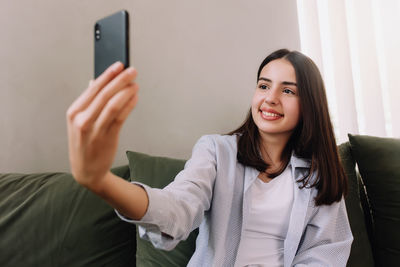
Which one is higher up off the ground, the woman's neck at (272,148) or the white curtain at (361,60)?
the white curtain at (361,60)

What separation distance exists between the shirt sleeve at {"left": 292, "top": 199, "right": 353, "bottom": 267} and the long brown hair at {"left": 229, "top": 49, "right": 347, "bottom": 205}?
0.04 m

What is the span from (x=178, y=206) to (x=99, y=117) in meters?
0.30

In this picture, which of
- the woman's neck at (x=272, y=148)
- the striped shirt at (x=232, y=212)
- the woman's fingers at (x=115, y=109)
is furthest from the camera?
the woman's neck at (x=272, y=148)

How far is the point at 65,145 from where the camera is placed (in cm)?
126

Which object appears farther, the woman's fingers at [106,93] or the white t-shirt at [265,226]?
the white t-shirt at [265,226]

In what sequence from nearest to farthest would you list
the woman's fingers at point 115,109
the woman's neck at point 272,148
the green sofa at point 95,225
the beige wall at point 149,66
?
the woman's fingers at point 115,109
the green sofa at point 95,225
the woman's neck at point 272,148
the beige wall at point 149,66

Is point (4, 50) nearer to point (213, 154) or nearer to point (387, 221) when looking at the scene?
point (213, 154)

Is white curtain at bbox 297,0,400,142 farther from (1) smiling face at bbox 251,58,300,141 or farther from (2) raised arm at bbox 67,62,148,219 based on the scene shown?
(2) raised arm at bbox 67,62,148,219

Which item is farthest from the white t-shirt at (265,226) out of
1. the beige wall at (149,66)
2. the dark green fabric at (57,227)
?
the beige wall at (149,66)

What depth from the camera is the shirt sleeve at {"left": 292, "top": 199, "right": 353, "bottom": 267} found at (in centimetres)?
94

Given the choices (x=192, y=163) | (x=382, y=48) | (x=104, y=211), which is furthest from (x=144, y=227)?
(x=382, y=48)

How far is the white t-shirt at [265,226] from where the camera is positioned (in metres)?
0.91

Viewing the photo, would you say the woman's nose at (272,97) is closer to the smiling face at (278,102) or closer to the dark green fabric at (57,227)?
the smiling face at (278,102)

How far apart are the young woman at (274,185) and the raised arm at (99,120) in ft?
0.78
